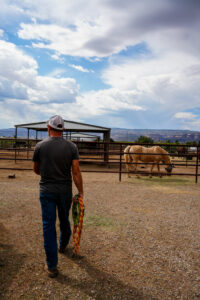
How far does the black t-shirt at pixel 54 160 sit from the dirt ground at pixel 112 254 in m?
0.98

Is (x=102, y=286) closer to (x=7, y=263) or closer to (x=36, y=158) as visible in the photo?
(x=7, y=263)

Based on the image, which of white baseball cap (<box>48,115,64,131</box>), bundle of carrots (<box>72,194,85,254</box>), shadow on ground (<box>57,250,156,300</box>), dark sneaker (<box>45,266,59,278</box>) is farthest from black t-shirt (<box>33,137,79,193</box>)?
shadow on ground (<box>57,250,156,300</box>)

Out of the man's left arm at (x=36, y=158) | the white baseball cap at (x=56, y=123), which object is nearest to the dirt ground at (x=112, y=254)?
the man's left arm at (x=36, y=158)

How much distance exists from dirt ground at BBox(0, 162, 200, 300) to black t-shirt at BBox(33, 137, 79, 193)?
0.98 m

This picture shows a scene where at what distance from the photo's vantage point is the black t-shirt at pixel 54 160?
2801 millimetres

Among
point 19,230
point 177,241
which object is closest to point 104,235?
point 177,241

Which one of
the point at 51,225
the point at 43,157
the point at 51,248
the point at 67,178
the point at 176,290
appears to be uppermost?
the point at 43,157

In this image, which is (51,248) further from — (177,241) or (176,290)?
(177,241)

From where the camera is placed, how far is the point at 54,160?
9.22ft

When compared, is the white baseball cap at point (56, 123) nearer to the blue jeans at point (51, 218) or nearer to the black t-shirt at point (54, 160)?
the black t-shirt at point (54, 160)

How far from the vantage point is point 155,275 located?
2.88 metres

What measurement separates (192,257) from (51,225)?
6.39ft

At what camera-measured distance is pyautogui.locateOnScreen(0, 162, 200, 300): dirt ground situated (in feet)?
8.41

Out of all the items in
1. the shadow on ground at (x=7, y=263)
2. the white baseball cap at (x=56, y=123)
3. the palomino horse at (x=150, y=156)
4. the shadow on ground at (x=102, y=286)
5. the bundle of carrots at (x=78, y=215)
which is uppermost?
the white baseball cap at (x=56, y=123)
